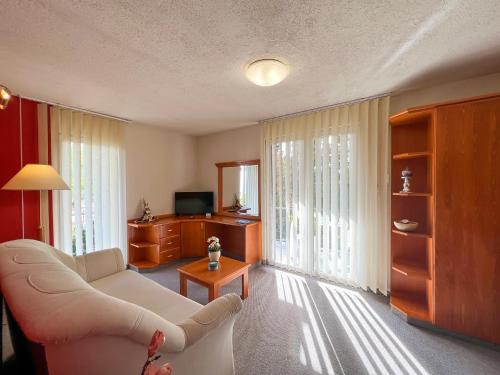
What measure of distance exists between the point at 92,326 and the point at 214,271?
5.36 feet

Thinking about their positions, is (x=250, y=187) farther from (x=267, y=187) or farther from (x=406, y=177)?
(x=406, y=177)

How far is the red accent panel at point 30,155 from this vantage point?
2.48 metres

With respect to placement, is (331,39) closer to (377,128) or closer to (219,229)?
(377,128)

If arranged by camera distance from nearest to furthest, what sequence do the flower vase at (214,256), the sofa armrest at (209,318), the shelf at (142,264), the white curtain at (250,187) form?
the sofa armrest at (209,318) < the flower vase at (214,256) < the shelf at (142,264) < the white curtain at (250,187)

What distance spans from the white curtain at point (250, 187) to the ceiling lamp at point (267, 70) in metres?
1.95

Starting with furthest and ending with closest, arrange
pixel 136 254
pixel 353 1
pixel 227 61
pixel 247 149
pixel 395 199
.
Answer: pixel 247 149
pixel 136 254
pixel 395 199
pixel 227 61
pixel 353 1

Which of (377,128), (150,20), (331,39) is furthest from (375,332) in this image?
(150,20)

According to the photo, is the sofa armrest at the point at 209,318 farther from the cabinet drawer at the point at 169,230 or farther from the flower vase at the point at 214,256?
the cabinet drawer at the point at 169,230

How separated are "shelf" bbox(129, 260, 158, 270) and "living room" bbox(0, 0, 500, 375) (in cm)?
6

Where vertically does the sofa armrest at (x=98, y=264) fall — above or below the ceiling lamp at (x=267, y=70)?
below

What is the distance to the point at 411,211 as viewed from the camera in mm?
2338

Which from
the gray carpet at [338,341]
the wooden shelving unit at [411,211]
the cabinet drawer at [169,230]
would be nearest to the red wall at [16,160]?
the cabinet drawer at [169,230]

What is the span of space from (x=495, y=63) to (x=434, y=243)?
1672 mm

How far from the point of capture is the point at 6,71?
1.86 m
